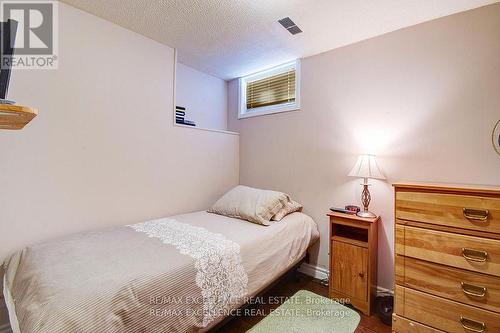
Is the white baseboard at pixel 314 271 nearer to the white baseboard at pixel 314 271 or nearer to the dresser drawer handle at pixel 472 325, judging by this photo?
the white baseboard at pixel 314 271

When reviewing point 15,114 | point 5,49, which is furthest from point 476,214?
point 5,49

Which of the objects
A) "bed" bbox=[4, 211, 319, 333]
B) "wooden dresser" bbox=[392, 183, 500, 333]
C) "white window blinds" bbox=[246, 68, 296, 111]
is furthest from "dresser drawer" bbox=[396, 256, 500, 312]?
"white window blinds" bbox=[246, 68, 296, 111]

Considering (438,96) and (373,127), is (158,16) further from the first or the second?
(438,96)

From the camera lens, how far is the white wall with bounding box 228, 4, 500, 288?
1739 mm

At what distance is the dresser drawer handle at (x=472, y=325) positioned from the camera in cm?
135

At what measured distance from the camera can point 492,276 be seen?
1336 millimetres

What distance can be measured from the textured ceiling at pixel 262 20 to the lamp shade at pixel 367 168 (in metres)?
1.15

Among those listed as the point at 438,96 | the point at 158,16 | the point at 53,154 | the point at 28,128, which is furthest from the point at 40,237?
the point at 438,96

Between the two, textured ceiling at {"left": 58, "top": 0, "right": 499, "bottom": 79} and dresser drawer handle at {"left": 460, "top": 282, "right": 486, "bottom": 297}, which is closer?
dresser drawer handle at {"left": 460, "top": 282, "right": 486, "bottom": 297}

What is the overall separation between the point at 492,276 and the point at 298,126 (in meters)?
1.92

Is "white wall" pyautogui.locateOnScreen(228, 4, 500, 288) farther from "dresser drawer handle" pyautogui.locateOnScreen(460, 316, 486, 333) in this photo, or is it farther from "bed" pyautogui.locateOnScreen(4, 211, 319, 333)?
"bed" pyautogui.locateOnScreen(4, 211, 319, 333)

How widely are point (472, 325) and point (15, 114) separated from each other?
262cm

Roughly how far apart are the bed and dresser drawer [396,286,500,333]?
858 millimetres
